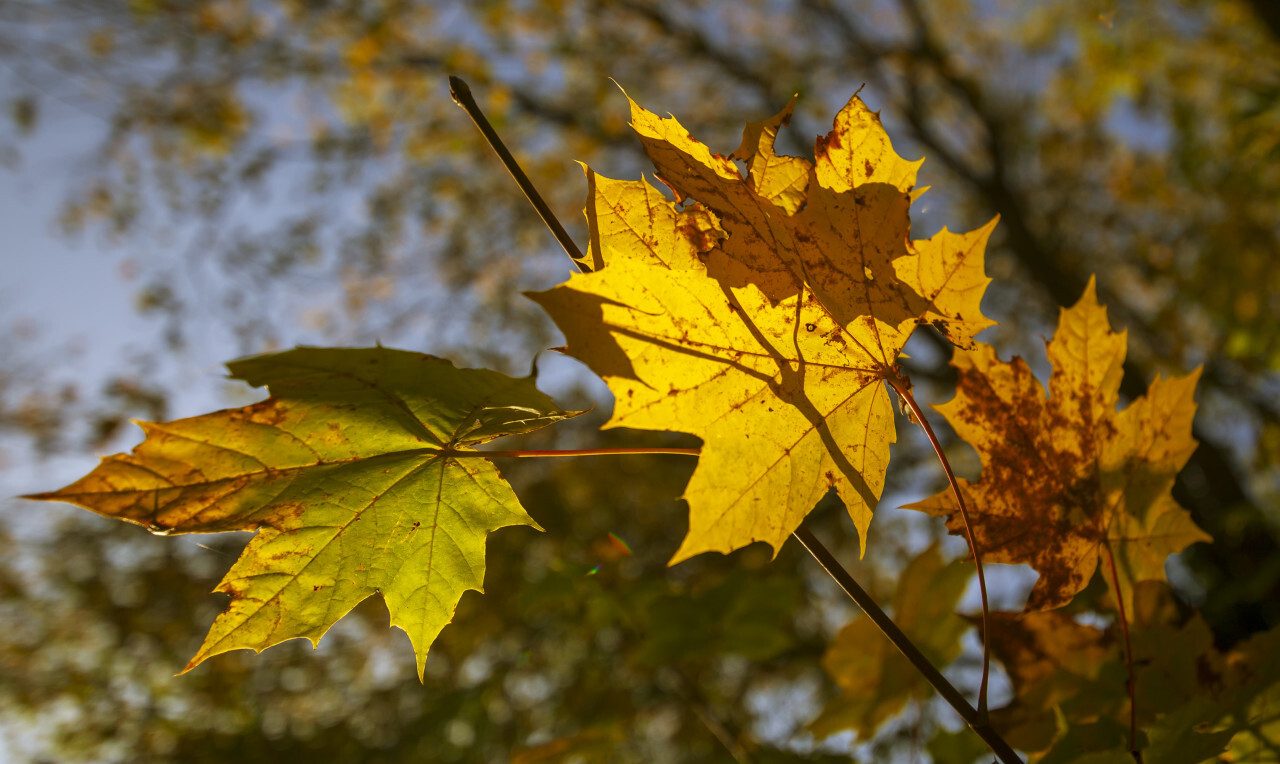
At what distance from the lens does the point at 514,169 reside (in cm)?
78

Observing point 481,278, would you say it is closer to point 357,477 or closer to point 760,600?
point 760,600

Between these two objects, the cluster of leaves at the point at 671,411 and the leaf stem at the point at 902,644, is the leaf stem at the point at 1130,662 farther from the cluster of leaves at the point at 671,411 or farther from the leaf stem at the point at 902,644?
the leaf stem at the point at 902,644

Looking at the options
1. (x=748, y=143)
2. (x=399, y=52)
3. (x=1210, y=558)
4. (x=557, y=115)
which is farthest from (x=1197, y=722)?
(x=399, y=52)

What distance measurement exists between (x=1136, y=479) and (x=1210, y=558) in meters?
3.15

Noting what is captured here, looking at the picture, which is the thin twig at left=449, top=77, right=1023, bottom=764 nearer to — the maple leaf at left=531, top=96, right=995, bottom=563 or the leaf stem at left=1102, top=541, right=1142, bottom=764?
the maple leaf at left=531, top=96, right=995, bottom=563

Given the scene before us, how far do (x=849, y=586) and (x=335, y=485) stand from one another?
709 millimetres

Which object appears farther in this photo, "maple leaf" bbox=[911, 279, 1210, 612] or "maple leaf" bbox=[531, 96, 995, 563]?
"maple leaf" bbox=[911, 279, 1210, 612]

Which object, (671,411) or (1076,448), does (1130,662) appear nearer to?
(1076,448)

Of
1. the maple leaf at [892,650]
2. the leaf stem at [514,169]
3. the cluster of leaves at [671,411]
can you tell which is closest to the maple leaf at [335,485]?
the cluster of leaves at [671,411]

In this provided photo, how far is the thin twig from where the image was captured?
2.61 feet

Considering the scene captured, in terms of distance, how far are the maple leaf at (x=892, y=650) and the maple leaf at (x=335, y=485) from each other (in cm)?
109

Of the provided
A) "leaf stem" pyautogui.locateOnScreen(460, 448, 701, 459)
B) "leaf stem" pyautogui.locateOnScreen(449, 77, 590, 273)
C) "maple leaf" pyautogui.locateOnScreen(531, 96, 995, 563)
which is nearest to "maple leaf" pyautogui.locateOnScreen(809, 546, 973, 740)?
"maple leaf" pyautogui.locateOnScreen(531, 96, 995, 563)

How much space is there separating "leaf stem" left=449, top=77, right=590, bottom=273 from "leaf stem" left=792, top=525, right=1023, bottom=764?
1.57 ft

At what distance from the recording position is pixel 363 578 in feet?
3.16
